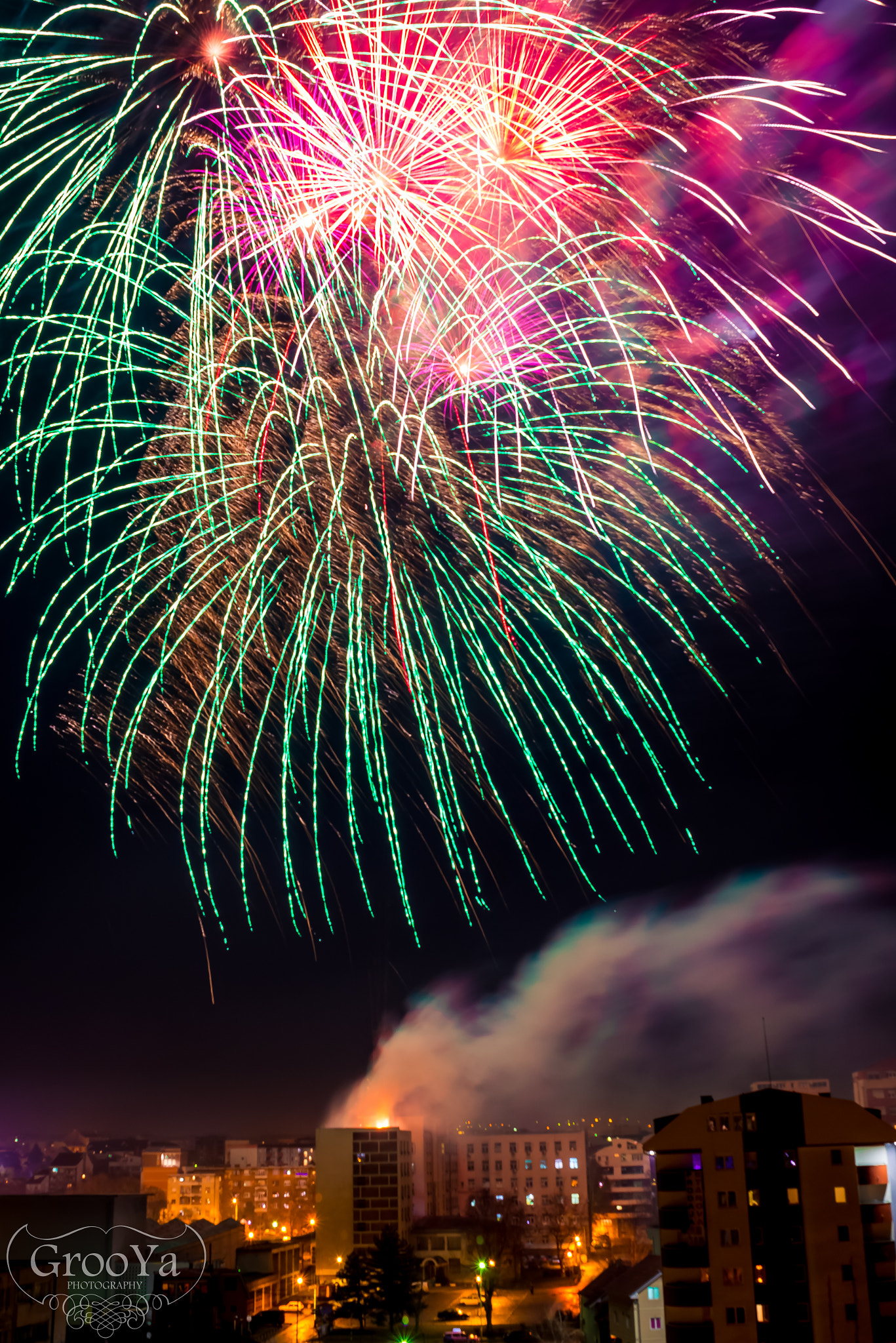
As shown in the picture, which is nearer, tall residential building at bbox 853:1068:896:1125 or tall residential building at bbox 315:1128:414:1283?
tall residential building at bbox 315:1128:414:1283

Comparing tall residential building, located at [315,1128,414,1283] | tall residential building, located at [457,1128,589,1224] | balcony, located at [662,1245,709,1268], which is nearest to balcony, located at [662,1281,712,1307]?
balcony, located at [662,1245,709,1268]

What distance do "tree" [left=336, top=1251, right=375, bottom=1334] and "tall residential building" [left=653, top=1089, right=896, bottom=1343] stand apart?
18.4m

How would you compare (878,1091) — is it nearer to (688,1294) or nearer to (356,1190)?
(356,1190)

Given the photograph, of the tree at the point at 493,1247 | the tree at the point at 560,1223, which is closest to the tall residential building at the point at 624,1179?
the tree at the point at 560,1223

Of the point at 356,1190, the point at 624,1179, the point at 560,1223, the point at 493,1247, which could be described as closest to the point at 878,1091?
the point at 624,1179

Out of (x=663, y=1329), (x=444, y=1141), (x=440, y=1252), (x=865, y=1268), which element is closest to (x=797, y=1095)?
(x=865, y=1268)

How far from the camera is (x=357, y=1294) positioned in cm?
3494

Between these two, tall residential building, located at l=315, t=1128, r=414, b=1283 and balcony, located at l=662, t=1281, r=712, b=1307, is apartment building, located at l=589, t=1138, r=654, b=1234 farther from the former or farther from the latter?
balcony, located at l=662, t=1281, r=712, b=1307

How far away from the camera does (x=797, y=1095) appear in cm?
2059

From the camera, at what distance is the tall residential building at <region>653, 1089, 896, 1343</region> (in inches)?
765

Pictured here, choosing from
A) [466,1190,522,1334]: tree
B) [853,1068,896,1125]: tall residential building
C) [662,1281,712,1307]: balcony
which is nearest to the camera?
[662,1281,712,1307]: balcony
